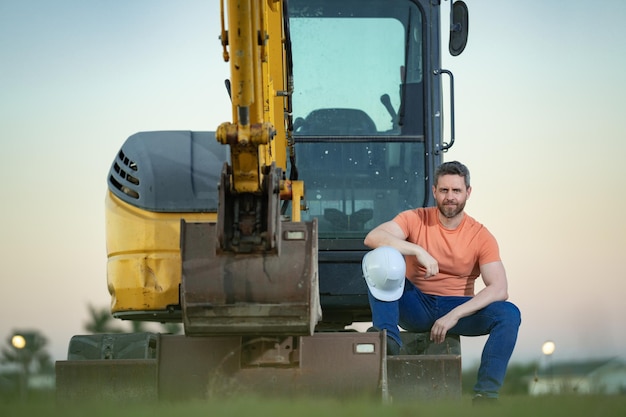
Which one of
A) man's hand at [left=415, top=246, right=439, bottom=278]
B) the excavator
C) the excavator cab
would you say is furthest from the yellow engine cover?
man's hand at [left=415, top=246, right=439, bottom=278]

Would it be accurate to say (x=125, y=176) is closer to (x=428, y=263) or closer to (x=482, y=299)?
(x=428, y=263)

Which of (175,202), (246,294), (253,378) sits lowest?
(253,378)

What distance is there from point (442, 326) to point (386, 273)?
15.2 inches

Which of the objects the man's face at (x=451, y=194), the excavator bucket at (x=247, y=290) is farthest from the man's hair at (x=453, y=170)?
the excavator bucket at (x=247, y=290)

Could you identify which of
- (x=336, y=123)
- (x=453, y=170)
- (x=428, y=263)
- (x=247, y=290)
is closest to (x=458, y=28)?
(x=336, y=123)

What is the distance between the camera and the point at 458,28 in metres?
7.45

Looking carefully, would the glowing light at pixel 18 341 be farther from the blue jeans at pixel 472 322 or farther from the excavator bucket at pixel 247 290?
the blue jeans at pixel 472 322

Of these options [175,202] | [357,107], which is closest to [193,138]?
[175,202]

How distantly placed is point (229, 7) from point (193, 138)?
83.5 inches

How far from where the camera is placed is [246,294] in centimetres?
554

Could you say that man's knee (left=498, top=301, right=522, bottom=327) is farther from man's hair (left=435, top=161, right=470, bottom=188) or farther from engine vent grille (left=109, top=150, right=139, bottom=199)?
engine vent grille (left=109, top=150, right=139, bottom=199)

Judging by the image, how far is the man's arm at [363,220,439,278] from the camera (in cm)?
597

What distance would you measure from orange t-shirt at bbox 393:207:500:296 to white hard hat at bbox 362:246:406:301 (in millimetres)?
282

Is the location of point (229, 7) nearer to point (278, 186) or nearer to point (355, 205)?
point (278, 186)
